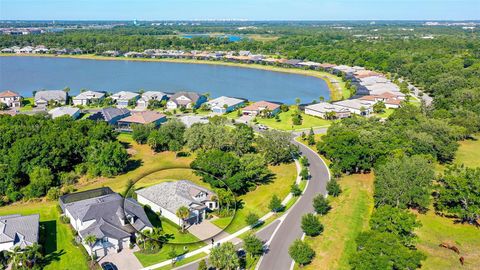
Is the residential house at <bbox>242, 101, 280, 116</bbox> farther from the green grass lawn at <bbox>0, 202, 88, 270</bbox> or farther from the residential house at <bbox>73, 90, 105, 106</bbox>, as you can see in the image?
the green grass lawn at <bbox>0, 202, 88, 270</bbox>

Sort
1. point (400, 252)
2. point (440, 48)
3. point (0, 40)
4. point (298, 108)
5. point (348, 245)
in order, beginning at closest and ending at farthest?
point (400, 252) → point (348, 245) → point (298, 108) → point (440, 48) → point (0, 40)

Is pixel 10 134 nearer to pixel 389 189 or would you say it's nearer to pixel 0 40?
pixel 389 189

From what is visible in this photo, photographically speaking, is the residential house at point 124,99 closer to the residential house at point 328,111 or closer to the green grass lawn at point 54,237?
the residential house at point 328,111

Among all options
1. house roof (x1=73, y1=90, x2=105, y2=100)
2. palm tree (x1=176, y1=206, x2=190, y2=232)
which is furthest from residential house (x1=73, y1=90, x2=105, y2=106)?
palm tree (x1=176, y1=206, x2=190, y2=232)

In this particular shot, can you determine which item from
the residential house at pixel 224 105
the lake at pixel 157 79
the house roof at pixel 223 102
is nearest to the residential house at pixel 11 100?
the lake at pixel 157 79

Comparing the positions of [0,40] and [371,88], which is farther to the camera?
[0,40]

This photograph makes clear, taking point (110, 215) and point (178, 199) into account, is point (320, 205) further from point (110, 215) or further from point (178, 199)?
point (110, 215)

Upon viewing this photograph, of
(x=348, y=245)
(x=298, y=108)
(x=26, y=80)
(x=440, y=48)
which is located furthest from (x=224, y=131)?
(x=440, y=48)
